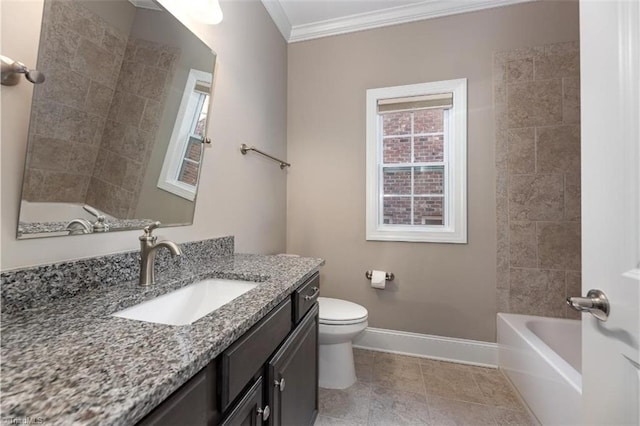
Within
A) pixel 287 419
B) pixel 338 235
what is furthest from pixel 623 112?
pixel 338 235

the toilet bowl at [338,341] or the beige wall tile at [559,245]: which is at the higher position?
the beige wall tile at [559,245]

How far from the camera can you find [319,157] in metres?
2.34

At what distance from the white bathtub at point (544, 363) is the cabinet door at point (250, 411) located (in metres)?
1.31

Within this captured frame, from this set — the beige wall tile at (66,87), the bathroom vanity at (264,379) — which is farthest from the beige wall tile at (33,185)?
the bathroom vanity at (264,379)

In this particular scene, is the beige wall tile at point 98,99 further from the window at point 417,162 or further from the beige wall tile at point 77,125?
the window at point 417,162

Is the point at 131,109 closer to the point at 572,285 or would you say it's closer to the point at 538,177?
the point at 538,177

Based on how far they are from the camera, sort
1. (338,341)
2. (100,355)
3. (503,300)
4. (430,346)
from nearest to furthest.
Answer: (100,355) < (338,341) < (503,300) < (430,346)

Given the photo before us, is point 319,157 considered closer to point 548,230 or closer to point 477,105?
point 477,105

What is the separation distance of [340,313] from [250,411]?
3.35 ft

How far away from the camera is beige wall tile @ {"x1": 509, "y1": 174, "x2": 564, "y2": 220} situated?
1883 mm

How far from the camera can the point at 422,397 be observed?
1632 millimetres

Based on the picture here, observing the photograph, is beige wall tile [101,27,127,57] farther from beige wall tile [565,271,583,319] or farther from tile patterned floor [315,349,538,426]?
beige wall tile [565,271,583,319]

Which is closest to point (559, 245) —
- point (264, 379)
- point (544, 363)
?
point (544, 363)

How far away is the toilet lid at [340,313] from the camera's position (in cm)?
162
